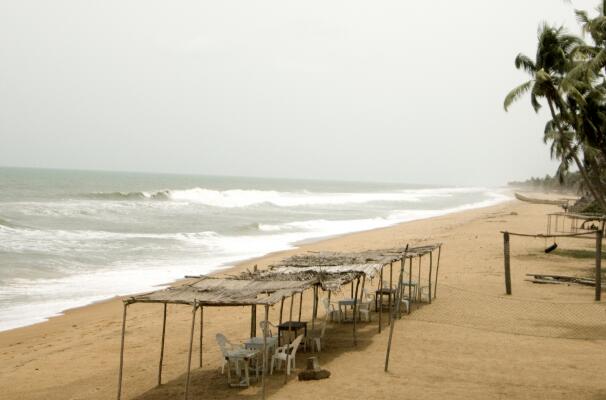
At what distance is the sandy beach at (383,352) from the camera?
8953mm

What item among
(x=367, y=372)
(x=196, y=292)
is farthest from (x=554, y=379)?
(x=196, y=292)

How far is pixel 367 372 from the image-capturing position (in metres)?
9.60

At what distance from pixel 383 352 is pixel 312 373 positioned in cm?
196

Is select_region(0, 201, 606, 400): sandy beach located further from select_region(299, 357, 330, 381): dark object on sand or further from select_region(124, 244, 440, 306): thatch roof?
select_region(124, 244, 440, 306): thatch roof

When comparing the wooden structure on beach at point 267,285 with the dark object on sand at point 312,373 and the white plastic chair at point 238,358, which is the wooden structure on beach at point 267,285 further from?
the dark object on sand at point 312,373

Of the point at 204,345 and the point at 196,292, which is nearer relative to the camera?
the point at 196,292

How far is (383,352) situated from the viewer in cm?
1072

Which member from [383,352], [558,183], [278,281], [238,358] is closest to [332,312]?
[383,352]

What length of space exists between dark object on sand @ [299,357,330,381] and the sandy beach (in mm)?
136

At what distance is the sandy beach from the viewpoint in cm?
895

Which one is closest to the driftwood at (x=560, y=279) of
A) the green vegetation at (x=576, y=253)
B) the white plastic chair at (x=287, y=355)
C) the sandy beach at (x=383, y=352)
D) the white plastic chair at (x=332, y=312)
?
the sandy beach at (x=383, y=352)

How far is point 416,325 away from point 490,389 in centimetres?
390

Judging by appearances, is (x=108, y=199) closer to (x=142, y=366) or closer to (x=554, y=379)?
(x=142, y=366)

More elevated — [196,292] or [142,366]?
[196,292]
